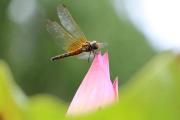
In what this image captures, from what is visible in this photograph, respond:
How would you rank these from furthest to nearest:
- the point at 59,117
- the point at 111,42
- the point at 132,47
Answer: the point at 132,47
the point at 111,42
the point at 59,117

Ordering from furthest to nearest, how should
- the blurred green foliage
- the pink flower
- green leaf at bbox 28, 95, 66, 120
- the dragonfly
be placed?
the blurred green foliage → the dragonfly → the pink flower → green leaf at bbox 28, 95, 66, 120

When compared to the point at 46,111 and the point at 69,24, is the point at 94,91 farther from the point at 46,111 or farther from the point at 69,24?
the point at 69,24

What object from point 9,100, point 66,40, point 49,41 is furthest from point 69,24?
point 49,41

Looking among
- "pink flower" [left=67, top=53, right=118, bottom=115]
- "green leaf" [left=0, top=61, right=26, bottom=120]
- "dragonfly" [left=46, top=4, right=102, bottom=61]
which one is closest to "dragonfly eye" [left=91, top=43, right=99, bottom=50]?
"dragonfly" [left=46, top=4, right=102, bottom=61]

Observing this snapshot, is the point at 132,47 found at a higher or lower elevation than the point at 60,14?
higher

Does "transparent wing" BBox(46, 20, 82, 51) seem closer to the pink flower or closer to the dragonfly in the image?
the dragonfly

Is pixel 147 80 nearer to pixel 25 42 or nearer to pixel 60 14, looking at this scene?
pixel 60 14

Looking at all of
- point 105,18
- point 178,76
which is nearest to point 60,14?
point 178,76
